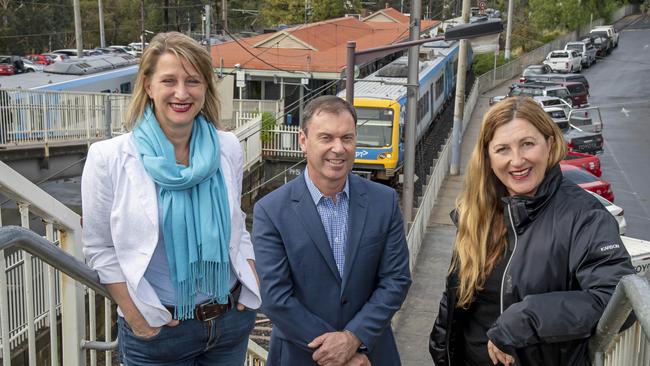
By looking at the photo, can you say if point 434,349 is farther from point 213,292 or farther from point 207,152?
point 207,152

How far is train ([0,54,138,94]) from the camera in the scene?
2535 centimetres

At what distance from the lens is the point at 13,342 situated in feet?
15.0

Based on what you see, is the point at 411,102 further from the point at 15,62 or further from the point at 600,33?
the point at 600,33

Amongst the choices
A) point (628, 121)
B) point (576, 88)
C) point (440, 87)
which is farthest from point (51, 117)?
point (628, 121)

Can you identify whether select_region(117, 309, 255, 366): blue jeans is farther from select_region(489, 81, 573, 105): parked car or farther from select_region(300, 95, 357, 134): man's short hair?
select_region(489, 81, 573, 105): parked car

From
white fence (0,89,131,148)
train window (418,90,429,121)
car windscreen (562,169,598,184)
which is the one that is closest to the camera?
car windscreen (562,169,598,184)

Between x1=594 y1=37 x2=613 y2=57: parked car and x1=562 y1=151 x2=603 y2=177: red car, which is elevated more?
x1=594 y1=37 x2=613 y2=57: parked car

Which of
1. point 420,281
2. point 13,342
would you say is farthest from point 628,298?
point 420,281

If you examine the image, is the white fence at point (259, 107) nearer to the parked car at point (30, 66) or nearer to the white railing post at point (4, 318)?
the parked car at point (30, 66)

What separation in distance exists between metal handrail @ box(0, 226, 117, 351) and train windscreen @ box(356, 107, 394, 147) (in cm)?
1885

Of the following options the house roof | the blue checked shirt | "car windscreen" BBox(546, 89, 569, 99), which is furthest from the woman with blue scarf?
"car windscreen" BBox(546, 89, 569, 99)

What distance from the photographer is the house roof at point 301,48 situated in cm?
2873

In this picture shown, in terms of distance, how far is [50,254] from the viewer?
285 centimetres

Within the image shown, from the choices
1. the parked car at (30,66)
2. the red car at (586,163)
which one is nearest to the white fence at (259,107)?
the red car at (586,163)
